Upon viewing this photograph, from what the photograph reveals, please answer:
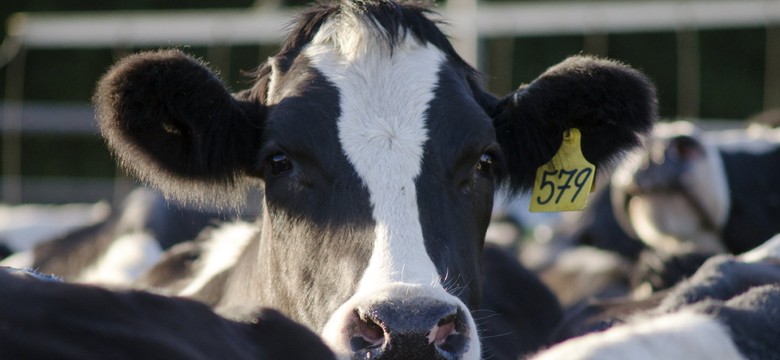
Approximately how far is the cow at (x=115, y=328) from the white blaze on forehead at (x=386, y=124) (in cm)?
103

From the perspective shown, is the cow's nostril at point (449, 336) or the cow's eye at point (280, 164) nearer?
the cow's nostril at point (449, 336)

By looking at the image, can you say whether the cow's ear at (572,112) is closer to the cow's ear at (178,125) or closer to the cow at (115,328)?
the cow's ear at (178,125)

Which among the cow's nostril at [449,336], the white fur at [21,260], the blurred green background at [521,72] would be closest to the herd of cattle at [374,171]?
the cow's nostril at [449,336]

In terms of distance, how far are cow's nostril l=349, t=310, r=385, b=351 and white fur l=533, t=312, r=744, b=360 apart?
0.98 metres

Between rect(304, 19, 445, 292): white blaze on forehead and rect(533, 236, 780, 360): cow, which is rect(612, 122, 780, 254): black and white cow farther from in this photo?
rect(533, 236, 780, 360): cow

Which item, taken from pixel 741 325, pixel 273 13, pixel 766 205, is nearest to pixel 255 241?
pixel 741 325

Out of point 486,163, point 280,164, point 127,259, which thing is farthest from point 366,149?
point 127,259

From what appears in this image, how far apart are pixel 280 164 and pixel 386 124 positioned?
35 cm

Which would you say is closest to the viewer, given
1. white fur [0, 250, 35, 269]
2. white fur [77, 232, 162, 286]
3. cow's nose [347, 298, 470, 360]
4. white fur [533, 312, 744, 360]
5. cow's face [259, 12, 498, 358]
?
white fur [533, 312, 744, 360]

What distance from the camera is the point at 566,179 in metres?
3.98

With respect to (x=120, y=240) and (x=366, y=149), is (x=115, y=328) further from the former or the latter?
(x=120, y=240)

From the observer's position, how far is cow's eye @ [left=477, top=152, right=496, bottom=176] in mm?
3557

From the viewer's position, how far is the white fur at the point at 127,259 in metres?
6.52

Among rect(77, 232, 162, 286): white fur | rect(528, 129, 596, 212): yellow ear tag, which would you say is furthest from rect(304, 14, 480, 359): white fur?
rect(77, 232, 162, 286): white fur
